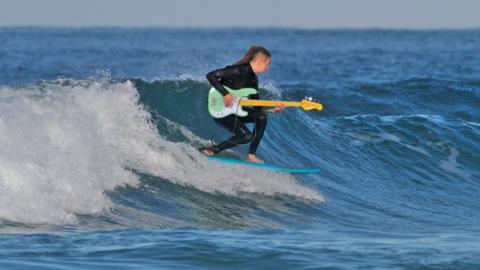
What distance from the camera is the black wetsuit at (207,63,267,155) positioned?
11.1 metres

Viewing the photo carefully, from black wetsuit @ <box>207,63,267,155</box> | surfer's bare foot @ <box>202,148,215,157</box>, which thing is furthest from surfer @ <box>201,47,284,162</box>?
surfer's bare foot @ <box>202,148,215,157</box>

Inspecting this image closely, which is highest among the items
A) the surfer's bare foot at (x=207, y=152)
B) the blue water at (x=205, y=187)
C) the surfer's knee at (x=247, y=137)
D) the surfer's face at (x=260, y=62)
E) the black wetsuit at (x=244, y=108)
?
the surfer's face at (x=260, y=62)

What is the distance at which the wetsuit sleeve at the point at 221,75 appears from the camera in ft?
36.1

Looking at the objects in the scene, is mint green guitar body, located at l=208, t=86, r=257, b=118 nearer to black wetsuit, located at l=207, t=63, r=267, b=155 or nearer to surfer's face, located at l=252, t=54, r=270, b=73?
black wetsuit, located at l=207, t=63, r=267, b=155

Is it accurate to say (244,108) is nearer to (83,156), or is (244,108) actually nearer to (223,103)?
(223,103)

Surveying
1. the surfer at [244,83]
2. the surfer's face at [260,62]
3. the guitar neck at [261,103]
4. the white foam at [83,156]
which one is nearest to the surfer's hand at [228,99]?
the surfer at [244,83]

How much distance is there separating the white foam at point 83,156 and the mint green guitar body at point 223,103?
1479mm

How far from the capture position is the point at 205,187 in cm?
1243

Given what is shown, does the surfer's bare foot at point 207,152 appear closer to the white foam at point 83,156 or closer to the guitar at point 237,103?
the guitar at point 237,103

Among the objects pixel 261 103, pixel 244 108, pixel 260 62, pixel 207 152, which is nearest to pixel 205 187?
pixel 207 152

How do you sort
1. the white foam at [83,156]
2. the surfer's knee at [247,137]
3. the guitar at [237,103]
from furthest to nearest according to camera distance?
the surfer's knee at [247,137], the guitar at [237,103], the white foam at [83,156]

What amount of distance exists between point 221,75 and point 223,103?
31 centimetres

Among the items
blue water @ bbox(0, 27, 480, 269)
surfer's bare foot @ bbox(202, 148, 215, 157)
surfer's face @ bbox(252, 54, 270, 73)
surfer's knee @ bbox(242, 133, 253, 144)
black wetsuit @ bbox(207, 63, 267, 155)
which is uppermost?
surfer's face @ bbox(252, 54, 270, 73)

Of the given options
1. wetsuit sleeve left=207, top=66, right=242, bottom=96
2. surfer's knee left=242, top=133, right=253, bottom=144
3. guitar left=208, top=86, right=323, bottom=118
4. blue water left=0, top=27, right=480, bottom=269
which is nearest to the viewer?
blue water left=0, top=27, right=480, bottom=269
